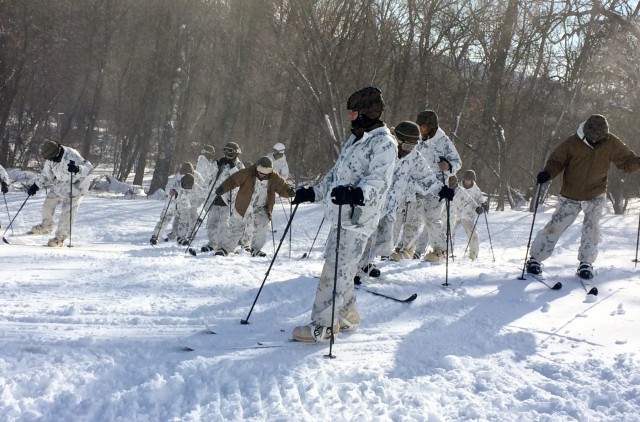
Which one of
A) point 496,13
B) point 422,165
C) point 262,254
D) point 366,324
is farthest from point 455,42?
point 366,324

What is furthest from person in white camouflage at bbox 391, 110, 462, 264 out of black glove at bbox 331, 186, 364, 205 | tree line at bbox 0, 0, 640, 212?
tree line at bbox 0, 0, 640, 212

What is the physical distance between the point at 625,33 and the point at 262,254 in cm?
1619

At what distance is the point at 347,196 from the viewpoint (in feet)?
12.3

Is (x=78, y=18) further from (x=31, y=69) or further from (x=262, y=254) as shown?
(x=262, y=254)

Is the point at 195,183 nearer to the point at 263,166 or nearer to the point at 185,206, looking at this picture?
the point at 185,206

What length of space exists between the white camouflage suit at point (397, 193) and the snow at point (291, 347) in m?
0.37

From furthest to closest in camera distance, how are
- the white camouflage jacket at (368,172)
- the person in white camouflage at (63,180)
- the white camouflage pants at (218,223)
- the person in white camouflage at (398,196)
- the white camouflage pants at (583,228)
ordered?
the person in white camouflage at (63,180) < the white camouflage pants at (218,223) < the white camouflage pants at (583,228) < the person in white camouflage at (398,196) < the white camouflage jacket at (368,172)

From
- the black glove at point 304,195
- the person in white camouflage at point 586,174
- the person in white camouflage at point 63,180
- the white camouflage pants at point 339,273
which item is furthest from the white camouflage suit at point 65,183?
the person in white camouflage at point 586,174

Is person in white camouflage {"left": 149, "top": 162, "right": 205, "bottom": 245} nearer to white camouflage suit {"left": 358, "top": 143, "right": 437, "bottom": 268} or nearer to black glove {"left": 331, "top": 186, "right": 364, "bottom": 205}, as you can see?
white camouflage suit {"left": 358, "top": 143, "right": 437, "bottom": 268}

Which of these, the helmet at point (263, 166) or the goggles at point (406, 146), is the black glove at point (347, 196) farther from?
the helmet at point (263, 166)

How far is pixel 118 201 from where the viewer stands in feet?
56.5

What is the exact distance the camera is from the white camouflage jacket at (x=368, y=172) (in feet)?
12.9

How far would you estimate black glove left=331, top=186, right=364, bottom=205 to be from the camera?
3746mm

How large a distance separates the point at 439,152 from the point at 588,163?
184cm
